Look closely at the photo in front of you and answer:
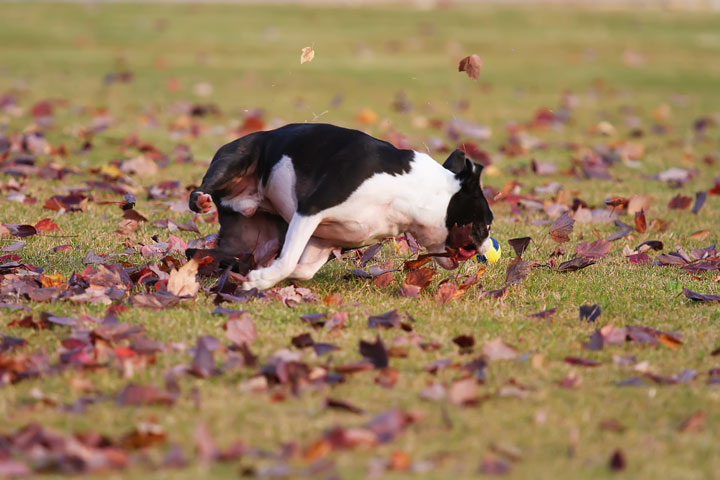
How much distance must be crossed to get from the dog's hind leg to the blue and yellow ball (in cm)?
87

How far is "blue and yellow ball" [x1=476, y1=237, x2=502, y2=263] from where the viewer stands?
5.08 m

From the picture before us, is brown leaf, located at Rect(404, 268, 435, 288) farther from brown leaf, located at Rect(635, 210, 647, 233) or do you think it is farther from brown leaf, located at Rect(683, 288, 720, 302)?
brown leaf, located at Rect(635, 210, 647, 233)

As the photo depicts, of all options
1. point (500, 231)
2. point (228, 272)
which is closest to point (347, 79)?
point (500, 231)

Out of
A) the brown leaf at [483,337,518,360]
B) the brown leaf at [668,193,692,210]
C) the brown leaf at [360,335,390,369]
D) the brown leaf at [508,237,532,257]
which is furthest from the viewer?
the brown leaf at [668,193,692,210]

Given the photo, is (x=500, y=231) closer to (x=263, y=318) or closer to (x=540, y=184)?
(x=540, y=184)

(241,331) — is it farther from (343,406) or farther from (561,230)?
(561,230)

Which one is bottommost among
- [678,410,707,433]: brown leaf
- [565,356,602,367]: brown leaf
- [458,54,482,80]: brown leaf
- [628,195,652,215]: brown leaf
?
[628,195,652,215]: brown leaf

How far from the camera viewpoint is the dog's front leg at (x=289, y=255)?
14.6 feet

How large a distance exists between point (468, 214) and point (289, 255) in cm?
90

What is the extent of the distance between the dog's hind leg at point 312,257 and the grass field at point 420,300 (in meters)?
0.13

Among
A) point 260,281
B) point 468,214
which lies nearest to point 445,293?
point 468,214

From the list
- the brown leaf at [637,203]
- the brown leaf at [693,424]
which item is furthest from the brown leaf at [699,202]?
the brown leaf at [693,424]

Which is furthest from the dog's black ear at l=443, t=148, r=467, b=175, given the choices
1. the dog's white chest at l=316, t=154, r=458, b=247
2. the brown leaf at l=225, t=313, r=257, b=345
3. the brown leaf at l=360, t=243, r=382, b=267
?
the brown leaf at l=225, t=313, r=257, b=345

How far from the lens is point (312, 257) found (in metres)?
4.86
